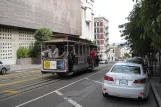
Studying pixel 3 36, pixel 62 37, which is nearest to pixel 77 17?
pixel 3 36

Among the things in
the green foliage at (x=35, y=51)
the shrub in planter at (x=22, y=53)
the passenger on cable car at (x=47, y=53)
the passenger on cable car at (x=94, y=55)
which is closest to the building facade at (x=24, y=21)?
the shrub in planter at (x=22, y=53)

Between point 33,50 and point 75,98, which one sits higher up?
point 33,50

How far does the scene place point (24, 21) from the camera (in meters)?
35.5

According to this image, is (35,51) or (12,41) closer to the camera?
(12,41)

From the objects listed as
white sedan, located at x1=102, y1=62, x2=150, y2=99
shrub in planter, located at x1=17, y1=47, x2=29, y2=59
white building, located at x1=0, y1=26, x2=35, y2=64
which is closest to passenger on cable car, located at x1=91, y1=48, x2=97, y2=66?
white sedan, located at x1=102, y1=62, x2=150, y2=99

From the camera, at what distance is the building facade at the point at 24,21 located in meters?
32.3

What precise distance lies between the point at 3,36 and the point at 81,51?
57.3 ft

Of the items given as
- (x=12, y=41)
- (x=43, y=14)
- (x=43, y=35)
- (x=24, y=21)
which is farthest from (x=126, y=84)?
(x=43, y=14)

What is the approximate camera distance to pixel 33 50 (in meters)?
38.2

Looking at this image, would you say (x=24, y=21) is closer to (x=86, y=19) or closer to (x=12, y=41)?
(x=12, y=41)

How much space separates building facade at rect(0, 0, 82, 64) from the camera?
32.3m

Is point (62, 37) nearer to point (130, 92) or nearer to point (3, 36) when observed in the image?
point (130, 92)

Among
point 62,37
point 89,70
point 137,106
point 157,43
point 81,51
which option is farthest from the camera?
point 89,70

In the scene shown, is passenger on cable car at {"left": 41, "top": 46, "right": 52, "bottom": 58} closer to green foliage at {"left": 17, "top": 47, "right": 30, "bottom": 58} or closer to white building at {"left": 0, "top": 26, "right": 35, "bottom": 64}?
white building at {"left": 0, "top": 26, "right": 35, "bottom": 64}
